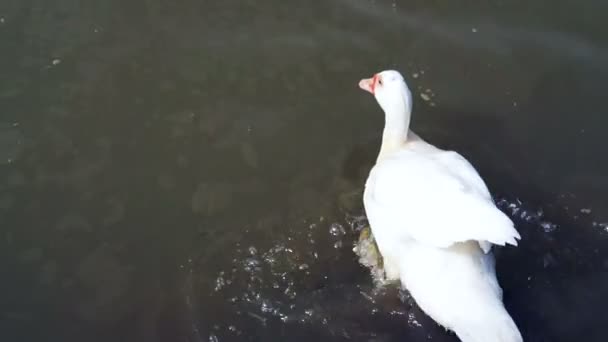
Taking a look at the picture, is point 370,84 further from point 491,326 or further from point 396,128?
point 491,326

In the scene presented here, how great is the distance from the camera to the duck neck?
171 inches

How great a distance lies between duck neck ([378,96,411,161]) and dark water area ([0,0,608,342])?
328 mm

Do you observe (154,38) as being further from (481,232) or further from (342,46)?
(481,232)

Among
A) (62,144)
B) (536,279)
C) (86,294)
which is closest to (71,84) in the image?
(62,144)

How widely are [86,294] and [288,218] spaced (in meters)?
1.11

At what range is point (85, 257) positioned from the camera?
4168 mm

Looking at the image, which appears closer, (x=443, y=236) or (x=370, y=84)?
(x=443, y=236)

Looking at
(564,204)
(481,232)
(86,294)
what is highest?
(481,232)

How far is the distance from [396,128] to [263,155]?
31.2 inches

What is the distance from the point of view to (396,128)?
4.38 m

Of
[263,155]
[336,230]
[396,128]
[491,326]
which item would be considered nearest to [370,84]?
[396,128]

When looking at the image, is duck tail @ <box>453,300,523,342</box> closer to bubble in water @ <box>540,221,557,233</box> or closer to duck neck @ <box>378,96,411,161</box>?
bubble in water @ <box>540,221,557,233</box>

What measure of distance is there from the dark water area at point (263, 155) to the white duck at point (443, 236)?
406mm

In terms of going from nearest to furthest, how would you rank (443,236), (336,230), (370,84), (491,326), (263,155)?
(491,326) < (443,236) < (336,230) < (370,84) < (263,155)
